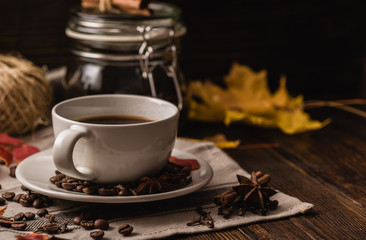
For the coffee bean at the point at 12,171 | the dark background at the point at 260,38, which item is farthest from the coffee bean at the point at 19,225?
the dark background at the point at 260,38

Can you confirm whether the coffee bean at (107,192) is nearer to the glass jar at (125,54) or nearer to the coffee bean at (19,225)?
the coffee bean at (19,225)

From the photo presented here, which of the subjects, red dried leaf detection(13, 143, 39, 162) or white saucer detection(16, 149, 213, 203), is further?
red dried leaf detection(13, 143, 39, 162)

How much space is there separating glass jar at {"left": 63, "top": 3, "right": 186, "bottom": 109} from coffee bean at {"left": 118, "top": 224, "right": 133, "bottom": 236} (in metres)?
0.47

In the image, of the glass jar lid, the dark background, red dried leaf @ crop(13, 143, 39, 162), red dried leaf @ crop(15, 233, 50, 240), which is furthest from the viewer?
the dark background

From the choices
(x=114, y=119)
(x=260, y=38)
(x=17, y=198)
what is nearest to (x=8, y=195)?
(x=17, y=198)

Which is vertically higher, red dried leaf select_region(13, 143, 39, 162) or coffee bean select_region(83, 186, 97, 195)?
coffee bean select_region(83, 186, 97, 195)

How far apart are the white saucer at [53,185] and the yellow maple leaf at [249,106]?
433 millimetres

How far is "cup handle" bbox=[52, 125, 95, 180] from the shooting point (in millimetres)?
777

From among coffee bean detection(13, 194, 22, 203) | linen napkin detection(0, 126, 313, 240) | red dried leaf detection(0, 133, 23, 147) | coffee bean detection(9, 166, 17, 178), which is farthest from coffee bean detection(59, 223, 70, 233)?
red dried leaf detection(0, 133, 23, 147)

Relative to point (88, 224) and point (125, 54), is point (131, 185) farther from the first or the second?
point (125, 54)

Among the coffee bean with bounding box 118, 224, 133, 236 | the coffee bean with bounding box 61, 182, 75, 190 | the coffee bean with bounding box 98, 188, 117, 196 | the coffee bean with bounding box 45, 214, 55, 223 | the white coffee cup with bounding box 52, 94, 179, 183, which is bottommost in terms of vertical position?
the coffee bean with bounding box 45, 214, 55, 223

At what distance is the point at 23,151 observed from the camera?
1.07m

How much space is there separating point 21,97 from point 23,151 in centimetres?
19

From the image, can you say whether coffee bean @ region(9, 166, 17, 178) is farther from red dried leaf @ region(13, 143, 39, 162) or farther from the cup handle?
the cup handle
